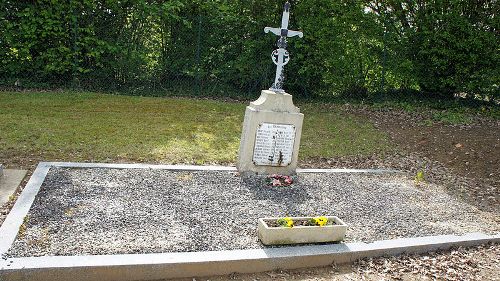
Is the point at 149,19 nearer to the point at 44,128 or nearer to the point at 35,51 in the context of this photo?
the point at 35,51

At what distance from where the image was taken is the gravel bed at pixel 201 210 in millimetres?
3920

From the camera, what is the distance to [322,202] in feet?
17.7

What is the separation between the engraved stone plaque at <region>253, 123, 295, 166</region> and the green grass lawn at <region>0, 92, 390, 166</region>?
3.09 ft

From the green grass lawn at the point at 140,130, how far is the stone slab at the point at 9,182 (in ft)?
1.69

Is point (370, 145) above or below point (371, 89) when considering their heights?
below

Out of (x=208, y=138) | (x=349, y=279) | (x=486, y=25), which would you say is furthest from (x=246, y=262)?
(x=486, y=25)

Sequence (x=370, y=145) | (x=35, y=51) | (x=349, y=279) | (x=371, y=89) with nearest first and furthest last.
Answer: (x=349, y=279) < (x=370, y=145) < (x=35, y=51) < (x=371, y=89)

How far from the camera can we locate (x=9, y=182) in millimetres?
5195

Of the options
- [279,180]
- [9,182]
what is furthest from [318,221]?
[9,182]

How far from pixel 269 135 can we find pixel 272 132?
0.06 metres

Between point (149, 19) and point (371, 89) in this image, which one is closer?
point (149, 19)

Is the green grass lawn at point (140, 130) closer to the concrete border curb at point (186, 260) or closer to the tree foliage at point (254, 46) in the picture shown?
the tree foliage at point (254, 46)

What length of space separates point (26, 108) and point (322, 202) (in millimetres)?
6463

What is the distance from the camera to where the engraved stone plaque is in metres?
6.06
